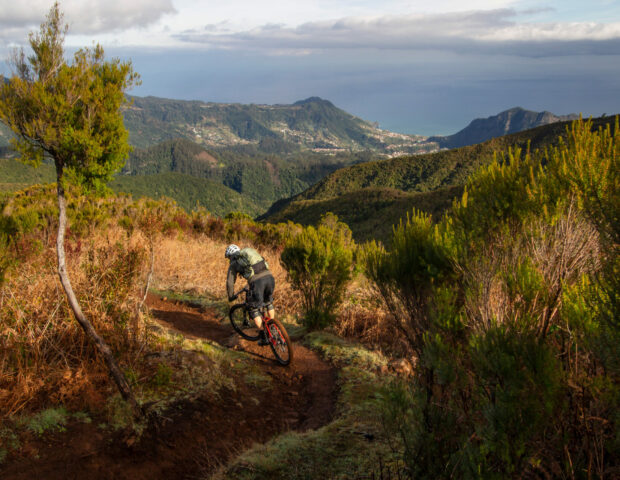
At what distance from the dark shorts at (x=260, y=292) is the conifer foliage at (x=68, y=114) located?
2535mm

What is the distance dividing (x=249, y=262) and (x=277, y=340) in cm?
123

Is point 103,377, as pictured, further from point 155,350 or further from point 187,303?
point 187,303

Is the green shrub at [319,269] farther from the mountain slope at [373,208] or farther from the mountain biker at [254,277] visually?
the mountain slope at [373,208]

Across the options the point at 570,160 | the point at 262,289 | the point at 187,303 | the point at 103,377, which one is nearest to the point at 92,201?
the point at 187,303

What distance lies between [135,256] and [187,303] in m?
4.59

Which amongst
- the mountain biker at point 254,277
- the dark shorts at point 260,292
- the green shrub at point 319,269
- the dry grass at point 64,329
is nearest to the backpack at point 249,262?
the mountain biker at point 254,277

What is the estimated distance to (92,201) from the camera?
11.2 metres

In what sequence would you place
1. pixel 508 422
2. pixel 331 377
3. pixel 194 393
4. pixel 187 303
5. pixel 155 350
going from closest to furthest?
pixel 508 422 < pixel 194 393 < pixel 155 350 < pixel 331 377 < pixel 187 303

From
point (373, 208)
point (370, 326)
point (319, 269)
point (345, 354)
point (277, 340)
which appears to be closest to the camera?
point (277, 340)

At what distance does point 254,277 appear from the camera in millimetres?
6012

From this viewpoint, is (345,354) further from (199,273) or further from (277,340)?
(199,273)

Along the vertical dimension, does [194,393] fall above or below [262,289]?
below

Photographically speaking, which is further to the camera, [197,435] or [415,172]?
[415,172]

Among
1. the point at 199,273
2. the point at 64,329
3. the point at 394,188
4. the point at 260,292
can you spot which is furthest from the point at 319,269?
the point at 394,188
